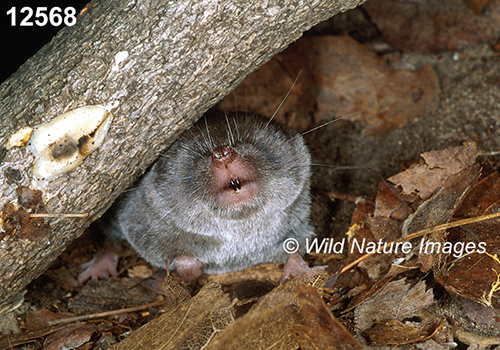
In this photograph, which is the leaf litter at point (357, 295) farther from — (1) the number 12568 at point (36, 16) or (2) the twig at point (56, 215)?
(1) the number 12568 at point (36, 16)

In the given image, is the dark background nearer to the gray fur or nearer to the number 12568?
the number 12568

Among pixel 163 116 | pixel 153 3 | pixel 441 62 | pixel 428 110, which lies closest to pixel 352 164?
pixel 428 110

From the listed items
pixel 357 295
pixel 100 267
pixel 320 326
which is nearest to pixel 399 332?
pixel 357 295

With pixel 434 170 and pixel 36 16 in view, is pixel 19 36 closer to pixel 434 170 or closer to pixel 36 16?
pixel 36 16

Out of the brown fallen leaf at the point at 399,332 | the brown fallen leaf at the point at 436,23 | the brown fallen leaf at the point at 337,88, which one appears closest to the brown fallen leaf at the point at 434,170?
the brown fallen leaf at the point at 399,332

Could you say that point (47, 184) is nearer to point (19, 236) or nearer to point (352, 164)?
point (19, 236)
